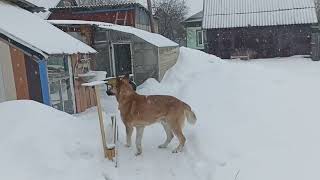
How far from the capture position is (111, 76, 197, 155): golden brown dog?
6.51 metres

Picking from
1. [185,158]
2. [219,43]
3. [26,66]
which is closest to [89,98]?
Answer: [26,66]

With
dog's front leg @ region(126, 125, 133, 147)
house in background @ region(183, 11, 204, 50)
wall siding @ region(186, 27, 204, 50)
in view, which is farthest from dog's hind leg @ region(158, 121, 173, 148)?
wall siding @ region(186, 27, 204, 50)

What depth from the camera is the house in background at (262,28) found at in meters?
27.0

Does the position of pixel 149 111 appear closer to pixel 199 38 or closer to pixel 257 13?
pixel 257 13

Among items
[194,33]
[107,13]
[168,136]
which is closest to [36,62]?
[168,136]

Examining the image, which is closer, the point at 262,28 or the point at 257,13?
the point at 262,28

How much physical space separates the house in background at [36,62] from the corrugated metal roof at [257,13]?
19.6 m

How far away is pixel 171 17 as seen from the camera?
40781mm

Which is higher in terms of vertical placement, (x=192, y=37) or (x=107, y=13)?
(x=107, y=13)

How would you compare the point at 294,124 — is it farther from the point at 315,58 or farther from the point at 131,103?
the point at 315,58

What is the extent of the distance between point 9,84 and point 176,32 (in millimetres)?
34681

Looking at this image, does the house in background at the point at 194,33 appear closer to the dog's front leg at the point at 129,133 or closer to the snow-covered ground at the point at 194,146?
the snow-covered ground at the point at 194,146

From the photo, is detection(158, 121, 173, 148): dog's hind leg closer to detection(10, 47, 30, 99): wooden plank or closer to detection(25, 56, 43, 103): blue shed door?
detection(25, 56, 43, 103): blue shed door

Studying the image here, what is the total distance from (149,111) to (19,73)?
3.37 metres
